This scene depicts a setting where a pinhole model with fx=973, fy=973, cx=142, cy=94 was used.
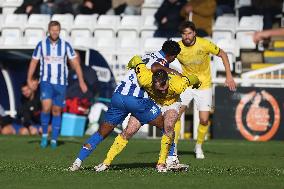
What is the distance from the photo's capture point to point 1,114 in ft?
70.8

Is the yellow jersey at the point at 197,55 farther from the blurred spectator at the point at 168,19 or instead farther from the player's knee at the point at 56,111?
the blurred spectator at the point at 168,19

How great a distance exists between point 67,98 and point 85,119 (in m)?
0.65

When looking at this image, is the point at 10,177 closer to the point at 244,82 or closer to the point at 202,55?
the point at 202,55

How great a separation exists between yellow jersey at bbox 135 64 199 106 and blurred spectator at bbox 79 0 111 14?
14404 millimetres

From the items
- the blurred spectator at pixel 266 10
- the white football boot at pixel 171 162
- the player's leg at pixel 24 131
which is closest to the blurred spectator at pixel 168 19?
the blurred spectator at pixel 266 10

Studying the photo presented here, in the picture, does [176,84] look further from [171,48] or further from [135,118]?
[135,118]

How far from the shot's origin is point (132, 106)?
11375 millimetres

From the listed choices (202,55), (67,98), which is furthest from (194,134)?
(202,55)

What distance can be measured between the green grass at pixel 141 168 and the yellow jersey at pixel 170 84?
0.87 meters

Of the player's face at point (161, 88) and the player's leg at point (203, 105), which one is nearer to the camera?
the player's face at point (161, 88)

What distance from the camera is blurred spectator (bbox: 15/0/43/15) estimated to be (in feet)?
86.5

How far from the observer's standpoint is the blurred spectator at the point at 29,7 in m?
26.4

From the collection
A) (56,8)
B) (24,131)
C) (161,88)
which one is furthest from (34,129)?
(161,88)

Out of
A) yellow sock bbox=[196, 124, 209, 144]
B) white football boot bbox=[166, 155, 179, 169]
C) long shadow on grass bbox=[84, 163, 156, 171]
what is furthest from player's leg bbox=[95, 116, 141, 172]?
yellow sock bbox=[196, 124, 209, 144]
